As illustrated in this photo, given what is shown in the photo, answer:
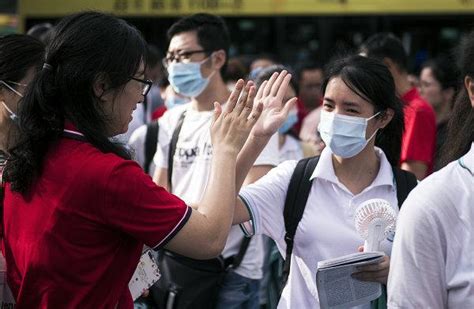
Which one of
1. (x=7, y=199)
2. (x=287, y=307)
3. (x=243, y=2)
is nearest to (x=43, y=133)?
(x=7, y=199)

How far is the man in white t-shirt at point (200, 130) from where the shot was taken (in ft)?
15.3

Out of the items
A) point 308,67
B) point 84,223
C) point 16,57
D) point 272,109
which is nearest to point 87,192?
point 84,223

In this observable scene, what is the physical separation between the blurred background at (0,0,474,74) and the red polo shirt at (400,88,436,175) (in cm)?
505

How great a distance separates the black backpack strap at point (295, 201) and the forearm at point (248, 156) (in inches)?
13.8

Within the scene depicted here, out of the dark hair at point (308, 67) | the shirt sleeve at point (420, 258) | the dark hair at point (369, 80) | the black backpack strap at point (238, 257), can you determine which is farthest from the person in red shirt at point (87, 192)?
the dark hair at point (308, 67)

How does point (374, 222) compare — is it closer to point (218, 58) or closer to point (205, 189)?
point (205, 189)

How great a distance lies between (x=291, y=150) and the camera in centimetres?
586

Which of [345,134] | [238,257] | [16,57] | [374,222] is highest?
[16,57]

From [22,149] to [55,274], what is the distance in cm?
37

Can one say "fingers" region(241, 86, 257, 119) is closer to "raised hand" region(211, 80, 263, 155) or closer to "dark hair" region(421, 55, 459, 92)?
"raised hand" region(211, 80, 263, 155)

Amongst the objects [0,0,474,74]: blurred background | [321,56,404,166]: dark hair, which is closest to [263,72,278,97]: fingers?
[321,56,404,166]: dark hair

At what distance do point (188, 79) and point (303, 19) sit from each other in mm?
6007

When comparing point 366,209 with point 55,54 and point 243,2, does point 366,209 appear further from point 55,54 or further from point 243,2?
point 243,2

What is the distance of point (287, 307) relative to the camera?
3.38m
